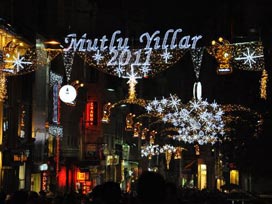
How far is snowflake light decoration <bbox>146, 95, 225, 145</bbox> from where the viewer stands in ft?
140

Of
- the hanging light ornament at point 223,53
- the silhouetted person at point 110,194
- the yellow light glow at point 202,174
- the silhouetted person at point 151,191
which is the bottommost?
the yellow light glow at point 202,174

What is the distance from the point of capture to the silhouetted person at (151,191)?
5.31m

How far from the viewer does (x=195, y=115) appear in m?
47.8

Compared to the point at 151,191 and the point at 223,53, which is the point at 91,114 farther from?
the point at 151,191

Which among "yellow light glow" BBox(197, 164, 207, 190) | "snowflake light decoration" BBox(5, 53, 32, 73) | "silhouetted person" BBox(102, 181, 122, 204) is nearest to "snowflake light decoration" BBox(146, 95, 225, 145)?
"snowflake light decoration" BBox(5, 53, 32, 73)

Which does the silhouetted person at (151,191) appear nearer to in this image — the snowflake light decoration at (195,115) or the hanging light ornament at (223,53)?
the hanging light ornament at (223,53)

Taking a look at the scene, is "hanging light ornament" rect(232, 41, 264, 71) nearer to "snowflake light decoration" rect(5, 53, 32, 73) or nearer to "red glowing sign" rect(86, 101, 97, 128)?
"snowflake light decoration" rect(5, 53, 32, 73)

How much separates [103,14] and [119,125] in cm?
1412

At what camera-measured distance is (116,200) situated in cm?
700

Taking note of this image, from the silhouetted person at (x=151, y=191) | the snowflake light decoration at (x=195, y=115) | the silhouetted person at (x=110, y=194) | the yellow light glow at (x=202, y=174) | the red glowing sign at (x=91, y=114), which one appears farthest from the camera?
the yellow light glow at (x=202, y=174)

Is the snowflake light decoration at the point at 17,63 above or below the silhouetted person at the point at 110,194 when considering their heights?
above

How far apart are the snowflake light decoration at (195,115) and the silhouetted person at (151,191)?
34626 mm

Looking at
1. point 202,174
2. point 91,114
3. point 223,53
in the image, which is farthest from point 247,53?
point 202,174

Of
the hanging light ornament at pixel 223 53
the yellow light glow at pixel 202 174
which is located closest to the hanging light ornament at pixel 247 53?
the hanging light ornament at pixel 223 53
